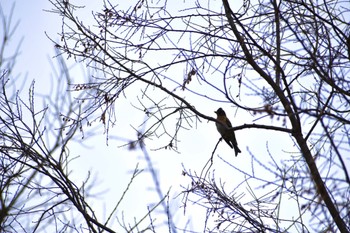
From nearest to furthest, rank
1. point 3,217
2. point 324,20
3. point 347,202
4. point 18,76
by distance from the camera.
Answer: point 347,202 → point 324,20 → point 3,217 → point 18,76

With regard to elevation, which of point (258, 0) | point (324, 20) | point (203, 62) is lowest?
point (324, 20)

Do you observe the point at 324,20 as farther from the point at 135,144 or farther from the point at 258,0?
the point at 135,144

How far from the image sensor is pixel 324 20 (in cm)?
349

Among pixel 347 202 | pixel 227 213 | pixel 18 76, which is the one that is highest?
pixel 18 76

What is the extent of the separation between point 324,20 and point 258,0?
0.95m

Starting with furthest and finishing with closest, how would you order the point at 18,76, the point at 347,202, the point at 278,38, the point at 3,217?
1. the point at 18,76
2. the point at 278,38
3. the point at 3,217
4. the point at 347,202

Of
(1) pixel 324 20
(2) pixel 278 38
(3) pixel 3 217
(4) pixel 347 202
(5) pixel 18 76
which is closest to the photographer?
(4) pixel 347 202

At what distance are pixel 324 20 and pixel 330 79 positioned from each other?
25.0 inches

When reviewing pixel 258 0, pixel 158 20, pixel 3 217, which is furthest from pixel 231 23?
pixel 3 217

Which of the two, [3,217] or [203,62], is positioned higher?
[203,62]

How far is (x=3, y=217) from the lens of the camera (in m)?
3.92

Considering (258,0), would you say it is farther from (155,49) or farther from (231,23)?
(155,49)

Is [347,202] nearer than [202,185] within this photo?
Yes

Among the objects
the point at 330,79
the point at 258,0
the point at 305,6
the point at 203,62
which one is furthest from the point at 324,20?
the point at 203,62
